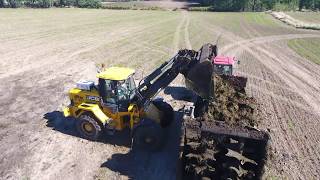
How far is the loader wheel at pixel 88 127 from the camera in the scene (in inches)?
551

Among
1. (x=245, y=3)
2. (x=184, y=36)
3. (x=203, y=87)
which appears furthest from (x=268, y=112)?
(x=245, y=3)

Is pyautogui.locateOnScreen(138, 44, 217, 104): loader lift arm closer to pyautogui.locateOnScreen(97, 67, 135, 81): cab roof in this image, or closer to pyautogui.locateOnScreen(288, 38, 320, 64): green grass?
pyautogui.locateOnScreen(97, 67, 135, 81): cab roof

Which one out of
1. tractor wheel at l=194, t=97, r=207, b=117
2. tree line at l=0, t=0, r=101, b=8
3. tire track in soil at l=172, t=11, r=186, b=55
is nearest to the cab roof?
tractor wheel at l=194, t=97, r=207, b=117

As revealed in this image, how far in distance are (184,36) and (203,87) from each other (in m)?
29.4

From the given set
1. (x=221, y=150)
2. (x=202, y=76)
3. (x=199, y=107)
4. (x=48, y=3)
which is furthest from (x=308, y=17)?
(x=221, y=150)

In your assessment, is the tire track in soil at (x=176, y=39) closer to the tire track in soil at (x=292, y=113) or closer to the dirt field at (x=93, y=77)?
the dirt field at (x=93, y=77)

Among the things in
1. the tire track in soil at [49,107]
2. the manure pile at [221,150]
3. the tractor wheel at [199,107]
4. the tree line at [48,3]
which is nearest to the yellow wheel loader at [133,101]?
the tractor wheel at [199,107]

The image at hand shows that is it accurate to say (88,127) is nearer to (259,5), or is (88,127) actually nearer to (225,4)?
(225,4)

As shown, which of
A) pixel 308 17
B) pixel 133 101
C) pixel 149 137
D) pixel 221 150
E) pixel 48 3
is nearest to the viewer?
pixel 221 150

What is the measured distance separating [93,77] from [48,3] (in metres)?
65.2

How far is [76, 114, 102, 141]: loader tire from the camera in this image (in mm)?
14008

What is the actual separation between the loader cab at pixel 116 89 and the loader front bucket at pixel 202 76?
2538mm

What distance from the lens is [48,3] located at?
82688 mm

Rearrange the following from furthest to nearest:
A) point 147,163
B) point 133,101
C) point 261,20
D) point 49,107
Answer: point 261,20 → point 49,107 → point 133,101 → point 147,163
